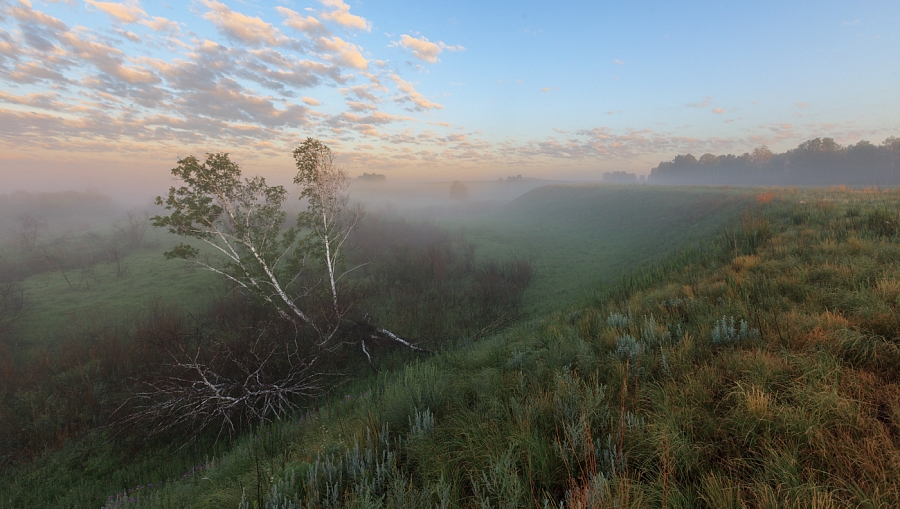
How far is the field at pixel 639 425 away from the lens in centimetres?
215

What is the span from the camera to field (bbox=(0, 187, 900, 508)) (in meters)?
2.15

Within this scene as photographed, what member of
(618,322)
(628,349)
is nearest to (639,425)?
(628,349)

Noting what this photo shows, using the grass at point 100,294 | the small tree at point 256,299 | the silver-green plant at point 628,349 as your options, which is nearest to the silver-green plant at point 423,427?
the silver-green plant at point 628,349

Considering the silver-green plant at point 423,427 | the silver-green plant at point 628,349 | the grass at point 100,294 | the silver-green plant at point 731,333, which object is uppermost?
the silver-green plant at point 731,333

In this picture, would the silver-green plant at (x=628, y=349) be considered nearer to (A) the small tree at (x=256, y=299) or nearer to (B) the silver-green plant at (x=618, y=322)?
(B) the silver-green plant at (x=618, y=322)

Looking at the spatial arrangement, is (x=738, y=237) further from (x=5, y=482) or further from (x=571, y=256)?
(x=5, y=482)

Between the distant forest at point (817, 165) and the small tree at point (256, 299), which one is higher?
the distant forest at point (817, 165)

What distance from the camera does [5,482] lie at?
605cm

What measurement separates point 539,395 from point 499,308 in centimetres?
1122

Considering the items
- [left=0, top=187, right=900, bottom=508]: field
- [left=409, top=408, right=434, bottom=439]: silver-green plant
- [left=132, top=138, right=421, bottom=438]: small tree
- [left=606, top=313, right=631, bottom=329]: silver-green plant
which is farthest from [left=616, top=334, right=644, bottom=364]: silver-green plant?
[left=132, top=138, right=421, bottom=438]: small tree

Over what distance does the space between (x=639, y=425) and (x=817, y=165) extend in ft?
320

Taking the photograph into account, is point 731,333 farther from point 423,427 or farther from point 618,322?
point 423,427

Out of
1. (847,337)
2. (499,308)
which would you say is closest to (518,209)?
(499,308)

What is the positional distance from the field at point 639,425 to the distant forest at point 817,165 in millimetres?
59105
